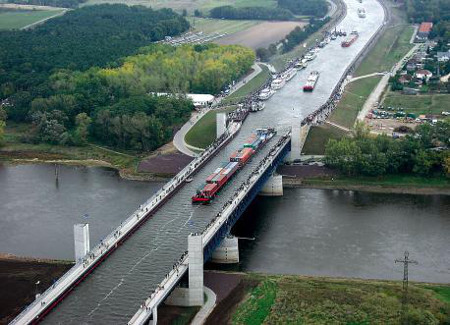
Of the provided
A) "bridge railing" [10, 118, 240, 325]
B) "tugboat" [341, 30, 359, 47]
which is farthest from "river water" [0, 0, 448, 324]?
"tugboat" [341, 30, 359, 47]

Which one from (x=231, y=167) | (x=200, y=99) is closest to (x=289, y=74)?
(x=200, y=99)

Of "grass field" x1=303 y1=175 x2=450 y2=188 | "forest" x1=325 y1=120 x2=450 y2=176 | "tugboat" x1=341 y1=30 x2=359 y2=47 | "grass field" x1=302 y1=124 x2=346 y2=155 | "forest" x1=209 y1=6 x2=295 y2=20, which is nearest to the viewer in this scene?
"grass field" x1=303 y1=175 x2=450 y2=188

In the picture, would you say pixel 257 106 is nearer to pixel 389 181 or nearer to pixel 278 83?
pixel 278 83

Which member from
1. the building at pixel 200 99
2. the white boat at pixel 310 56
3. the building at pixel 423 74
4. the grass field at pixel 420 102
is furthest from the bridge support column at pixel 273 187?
the white boat at pixel 310 56

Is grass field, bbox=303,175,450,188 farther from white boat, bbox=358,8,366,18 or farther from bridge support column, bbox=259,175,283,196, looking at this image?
white boat, bbox=358,8,366,18

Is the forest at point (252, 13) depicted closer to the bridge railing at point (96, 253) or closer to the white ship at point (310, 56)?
the white ship at point (310, 56)

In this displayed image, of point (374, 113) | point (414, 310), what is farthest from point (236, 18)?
point (414, 310)

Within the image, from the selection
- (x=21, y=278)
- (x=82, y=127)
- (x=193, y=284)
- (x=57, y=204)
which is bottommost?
(x=57, y=204)
